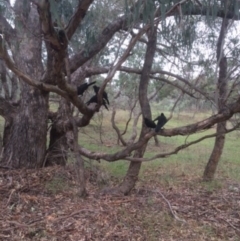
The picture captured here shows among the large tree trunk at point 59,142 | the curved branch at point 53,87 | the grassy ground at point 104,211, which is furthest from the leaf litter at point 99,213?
the curved branch at point 53,87

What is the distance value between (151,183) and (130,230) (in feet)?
10.1

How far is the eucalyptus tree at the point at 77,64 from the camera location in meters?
3.92

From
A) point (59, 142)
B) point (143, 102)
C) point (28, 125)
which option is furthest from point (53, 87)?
point (59, 142)

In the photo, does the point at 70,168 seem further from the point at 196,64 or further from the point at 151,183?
the point at 196,64

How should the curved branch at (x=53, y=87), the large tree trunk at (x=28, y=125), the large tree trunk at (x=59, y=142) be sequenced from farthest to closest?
1. the large tree trunk at (x=59, y=142)
2. the large tree trunk at (x=28, y=125)
3. the curved branch at (x=53, y=87)

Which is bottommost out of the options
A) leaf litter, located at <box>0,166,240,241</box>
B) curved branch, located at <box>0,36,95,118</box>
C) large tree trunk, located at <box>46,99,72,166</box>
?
leaf litter, located at <box>0,166,240,241</box>

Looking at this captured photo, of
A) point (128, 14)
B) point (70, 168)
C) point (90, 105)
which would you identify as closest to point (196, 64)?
point (90, 105)

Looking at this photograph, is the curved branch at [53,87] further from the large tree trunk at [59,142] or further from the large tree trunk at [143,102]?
the large tree trunk at [59,142]

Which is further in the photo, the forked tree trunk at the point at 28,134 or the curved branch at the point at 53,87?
the forked tree trunk at the point at 28,134

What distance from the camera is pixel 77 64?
5352 mm

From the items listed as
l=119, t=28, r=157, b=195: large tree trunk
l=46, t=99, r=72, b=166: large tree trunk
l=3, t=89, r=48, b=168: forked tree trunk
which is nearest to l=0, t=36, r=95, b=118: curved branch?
l=119, t=28, r=157, b=195: large tree trunk

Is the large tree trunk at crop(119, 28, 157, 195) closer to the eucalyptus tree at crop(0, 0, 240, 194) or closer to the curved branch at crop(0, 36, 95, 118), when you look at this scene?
the eucalyptus tree at crop(0, 0, 240, 194)

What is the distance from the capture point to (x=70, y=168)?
6.16 m

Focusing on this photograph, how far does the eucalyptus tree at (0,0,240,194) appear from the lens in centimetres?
392
